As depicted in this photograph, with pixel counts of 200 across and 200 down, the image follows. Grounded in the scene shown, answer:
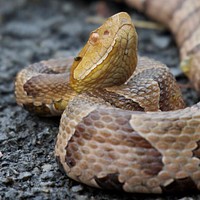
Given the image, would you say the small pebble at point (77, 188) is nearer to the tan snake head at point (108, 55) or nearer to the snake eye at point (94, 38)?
the tan snake head at point (108, 55)

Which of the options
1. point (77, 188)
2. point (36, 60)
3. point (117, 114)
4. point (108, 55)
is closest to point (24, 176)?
point (77, 188)

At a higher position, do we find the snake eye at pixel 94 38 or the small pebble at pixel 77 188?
the snake eye at pixel 94 38

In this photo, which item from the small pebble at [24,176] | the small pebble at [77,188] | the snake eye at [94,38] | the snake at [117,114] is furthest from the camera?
the snake eye at [94,38]

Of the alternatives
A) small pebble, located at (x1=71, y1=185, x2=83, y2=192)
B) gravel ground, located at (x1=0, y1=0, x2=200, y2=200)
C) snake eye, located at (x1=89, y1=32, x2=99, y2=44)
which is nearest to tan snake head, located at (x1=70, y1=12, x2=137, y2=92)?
snake eye, located at (x1=89, y1=32, x2=99, y2=44)

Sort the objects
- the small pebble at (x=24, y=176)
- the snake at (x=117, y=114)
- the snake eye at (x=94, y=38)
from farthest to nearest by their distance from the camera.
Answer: the snake eye at (x=94, y=38), the small pebble at (x=24, y=176), the snake at (x=117, y=114)

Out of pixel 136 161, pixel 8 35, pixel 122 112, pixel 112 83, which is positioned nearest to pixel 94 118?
pixel 122 112

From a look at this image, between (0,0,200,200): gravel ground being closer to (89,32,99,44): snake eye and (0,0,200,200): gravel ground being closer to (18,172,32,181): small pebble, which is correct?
(18,172,32,181): small pebble

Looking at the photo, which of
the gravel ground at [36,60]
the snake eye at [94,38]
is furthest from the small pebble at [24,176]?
the snake eye at [94,38]

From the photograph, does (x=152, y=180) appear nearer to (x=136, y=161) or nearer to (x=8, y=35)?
(x=136, y=161)
